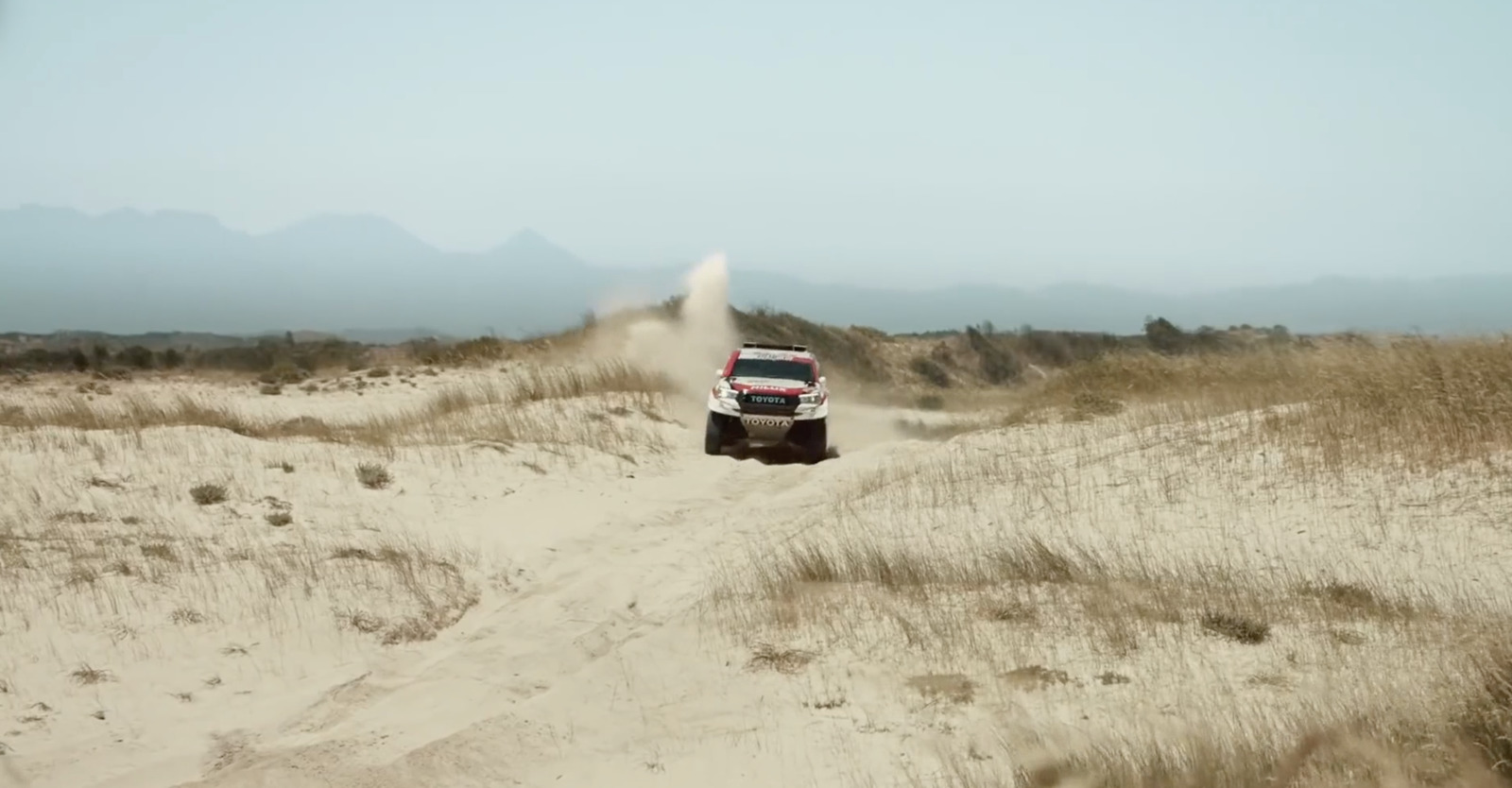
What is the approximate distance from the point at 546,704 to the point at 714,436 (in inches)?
428

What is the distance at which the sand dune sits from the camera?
760 centimetres

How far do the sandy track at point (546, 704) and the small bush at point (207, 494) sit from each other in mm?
2375

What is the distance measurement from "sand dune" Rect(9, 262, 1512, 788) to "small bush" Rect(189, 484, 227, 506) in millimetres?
49

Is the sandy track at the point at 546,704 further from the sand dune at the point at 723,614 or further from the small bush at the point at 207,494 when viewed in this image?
the small bush at the point at 207,494

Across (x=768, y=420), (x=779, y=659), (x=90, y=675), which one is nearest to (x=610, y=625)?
(x=779, y=659)

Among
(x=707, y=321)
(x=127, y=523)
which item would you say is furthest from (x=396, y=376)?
(x=127, y=523)

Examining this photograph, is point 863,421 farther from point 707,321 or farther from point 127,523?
point 127,523

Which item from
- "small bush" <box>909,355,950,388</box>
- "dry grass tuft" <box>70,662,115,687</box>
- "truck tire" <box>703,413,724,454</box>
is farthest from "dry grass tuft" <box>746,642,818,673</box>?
"small bush" <box>909,355,950,388</box>

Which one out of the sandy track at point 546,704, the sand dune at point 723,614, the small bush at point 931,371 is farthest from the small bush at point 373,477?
the small bush at point 931,371

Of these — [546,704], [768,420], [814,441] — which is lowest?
[546,704]

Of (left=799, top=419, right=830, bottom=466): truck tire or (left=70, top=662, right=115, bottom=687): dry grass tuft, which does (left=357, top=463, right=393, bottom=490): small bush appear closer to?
(left=70, top=662, right=115, bottom=687): dry grass tuft

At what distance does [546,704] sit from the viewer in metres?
8.67

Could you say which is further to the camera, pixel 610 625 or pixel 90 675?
pixel 610 625

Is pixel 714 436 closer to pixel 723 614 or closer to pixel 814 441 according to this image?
pixel 814 441
